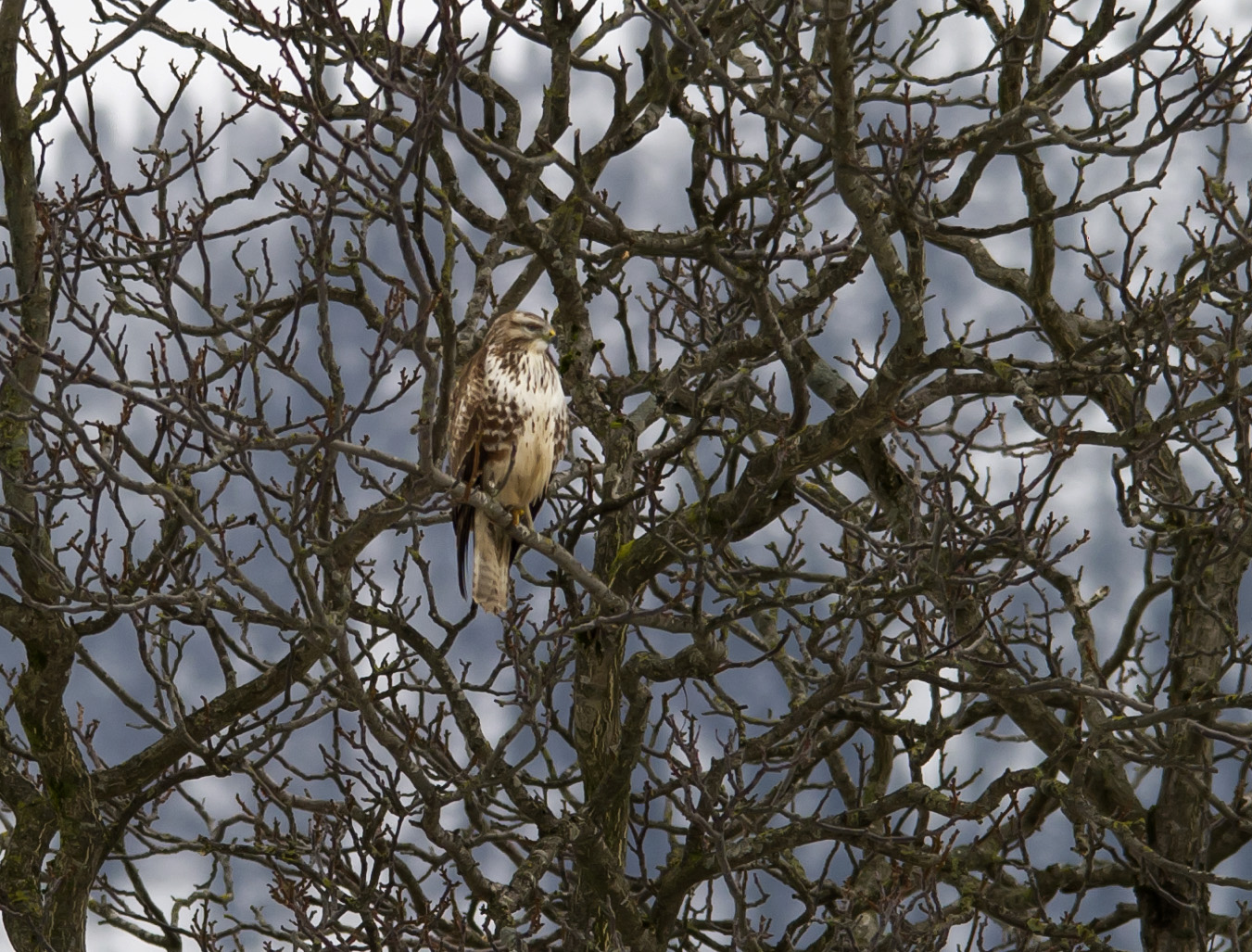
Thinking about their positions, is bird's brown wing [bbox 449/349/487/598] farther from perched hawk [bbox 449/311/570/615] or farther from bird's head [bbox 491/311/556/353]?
bird's head [bbox 491/311/556/353]

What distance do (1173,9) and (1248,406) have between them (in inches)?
80.6

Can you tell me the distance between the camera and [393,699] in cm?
699

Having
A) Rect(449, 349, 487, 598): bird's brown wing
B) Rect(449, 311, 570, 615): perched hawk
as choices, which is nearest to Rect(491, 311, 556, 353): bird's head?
Rect(449, 311, 570, 615): perched hawk

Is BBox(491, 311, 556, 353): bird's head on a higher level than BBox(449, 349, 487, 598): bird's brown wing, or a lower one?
higher

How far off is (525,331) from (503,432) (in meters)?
0.55

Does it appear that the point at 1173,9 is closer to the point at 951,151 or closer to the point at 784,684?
the point at 951,151

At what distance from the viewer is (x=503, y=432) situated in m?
7.20

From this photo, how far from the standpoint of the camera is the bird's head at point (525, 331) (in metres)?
7.10

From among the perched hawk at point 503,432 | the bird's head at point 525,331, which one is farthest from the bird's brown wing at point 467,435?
the bird's head at point 525,331

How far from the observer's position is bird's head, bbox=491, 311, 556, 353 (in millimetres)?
7098

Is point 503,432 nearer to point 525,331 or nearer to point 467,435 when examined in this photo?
point 467,435

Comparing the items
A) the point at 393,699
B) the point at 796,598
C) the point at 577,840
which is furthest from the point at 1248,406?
the point at 393,699

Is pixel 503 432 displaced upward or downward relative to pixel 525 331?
downward

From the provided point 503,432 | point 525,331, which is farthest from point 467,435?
point 525,331
